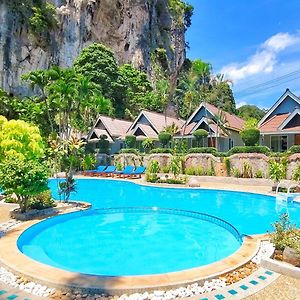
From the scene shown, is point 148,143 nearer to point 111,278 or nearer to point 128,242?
point 128,242

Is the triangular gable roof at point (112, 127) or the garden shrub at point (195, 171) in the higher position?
the triangular gable roof at point (112, 127)

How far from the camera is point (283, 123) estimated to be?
82.5 ft

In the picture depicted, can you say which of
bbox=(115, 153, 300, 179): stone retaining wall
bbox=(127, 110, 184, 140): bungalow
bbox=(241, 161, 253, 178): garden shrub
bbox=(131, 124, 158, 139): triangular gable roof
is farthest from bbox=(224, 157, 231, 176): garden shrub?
bbox=(131, 124, 158, 139): triangular gable roof

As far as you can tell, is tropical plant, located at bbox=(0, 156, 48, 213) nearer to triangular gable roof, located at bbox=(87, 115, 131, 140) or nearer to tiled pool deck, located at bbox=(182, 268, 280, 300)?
tiled pool deck, located at bbox=(182, 268, 280, 300)

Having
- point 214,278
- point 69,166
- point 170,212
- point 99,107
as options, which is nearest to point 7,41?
point 99,107

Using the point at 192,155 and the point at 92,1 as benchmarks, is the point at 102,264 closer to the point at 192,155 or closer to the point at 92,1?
the point at 192,155

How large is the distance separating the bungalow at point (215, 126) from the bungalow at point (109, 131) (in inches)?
338

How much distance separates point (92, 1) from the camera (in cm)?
4459

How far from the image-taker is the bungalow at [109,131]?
3606cm

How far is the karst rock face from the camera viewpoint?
3672cm

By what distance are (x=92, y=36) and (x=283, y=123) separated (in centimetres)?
3312

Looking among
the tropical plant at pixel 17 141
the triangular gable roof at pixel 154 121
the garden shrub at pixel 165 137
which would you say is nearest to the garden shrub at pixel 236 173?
the garden shrub at pixel 165 137

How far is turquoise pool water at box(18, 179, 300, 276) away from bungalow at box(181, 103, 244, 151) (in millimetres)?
13456

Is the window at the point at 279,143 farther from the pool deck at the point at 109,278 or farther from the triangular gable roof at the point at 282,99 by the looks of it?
the pool deck at the point at 109,278
